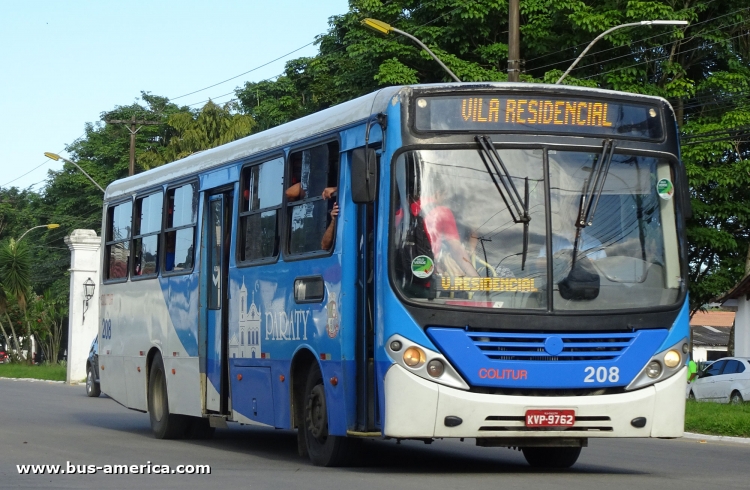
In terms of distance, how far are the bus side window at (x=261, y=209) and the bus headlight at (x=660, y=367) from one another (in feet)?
12.7

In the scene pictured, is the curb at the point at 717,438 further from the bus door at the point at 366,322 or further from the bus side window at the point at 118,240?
the bus door at the point at 366,322

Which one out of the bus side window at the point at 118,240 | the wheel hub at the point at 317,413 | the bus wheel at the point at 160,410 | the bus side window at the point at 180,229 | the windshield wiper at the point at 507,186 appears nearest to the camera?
the windshield wiper at the point at 507,186

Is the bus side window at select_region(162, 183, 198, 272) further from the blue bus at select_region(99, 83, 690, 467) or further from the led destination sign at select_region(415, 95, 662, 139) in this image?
the led destination sign at select_region(415, 95, 662, 139)

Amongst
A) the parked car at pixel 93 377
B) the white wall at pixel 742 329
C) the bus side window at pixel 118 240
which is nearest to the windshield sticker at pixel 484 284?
the bus side window at pixel 118 240

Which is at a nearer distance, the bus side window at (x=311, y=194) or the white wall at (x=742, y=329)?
the bus side window at (x=311, y=194)

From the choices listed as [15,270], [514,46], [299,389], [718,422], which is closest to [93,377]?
[514,46]

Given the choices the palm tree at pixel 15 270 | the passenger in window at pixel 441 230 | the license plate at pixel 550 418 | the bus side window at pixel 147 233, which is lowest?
the license plate at pixel 550 418

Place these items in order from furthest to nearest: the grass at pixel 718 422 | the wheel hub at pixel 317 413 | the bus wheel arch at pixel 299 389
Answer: the grass at pixel 718 422 → the bus wheel arch at pixel 299 389 → the wheel hub at pixel 317 413

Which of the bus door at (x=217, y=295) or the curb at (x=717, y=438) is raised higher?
the bus door at (x=217, y=295)

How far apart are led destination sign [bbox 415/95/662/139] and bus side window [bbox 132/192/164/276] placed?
6.90 meters

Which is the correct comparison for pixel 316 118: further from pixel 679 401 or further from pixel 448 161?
pixel 679 401

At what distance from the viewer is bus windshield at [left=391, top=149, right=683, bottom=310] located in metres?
10.4

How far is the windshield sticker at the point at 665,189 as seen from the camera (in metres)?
11.0

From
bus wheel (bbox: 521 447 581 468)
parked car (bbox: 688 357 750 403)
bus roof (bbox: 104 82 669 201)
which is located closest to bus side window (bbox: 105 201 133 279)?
bus roof (bbox: 104 82 669 201)
